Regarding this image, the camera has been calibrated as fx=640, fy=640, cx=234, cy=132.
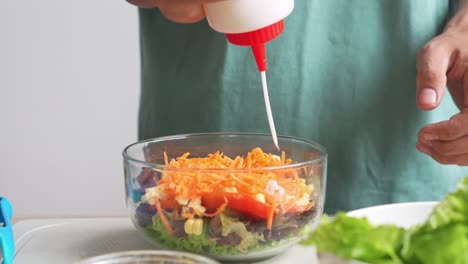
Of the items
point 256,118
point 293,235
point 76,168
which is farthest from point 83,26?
point 293,235

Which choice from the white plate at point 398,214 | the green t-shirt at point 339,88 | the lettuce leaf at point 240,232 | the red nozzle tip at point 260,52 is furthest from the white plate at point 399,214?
the green t-shirt at point 339,88

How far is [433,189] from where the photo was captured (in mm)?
922

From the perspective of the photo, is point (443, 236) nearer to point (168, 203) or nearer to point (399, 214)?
point (399, 214)

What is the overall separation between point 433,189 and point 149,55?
0.46 metres

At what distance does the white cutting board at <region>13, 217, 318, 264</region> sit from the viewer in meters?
0.62

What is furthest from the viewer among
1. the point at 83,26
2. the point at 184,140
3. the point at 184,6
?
the point at 83,26

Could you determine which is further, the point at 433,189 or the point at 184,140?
the point at 433,189

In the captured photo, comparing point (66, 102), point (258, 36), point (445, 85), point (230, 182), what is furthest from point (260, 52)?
point (66, 102)

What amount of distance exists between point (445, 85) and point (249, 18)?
316 mm

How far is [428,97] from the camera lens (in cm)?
75

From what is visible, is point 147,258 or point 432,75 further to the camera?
point 432,75

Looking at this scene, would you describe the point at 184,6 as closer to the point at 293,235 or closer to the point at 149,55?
the point at 293,235

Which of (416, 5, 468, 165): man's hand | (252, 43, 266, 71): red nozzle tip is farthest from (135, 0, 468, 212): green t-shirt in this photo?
(252, 43, 266, 71): red nozzle tip

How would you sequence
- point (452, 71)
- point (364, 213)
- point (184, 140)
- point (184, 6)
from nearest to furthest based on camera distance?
1. point (364, 213)
2. point (184, 6)
3. point (184, 140)
4. point (452, 71)
